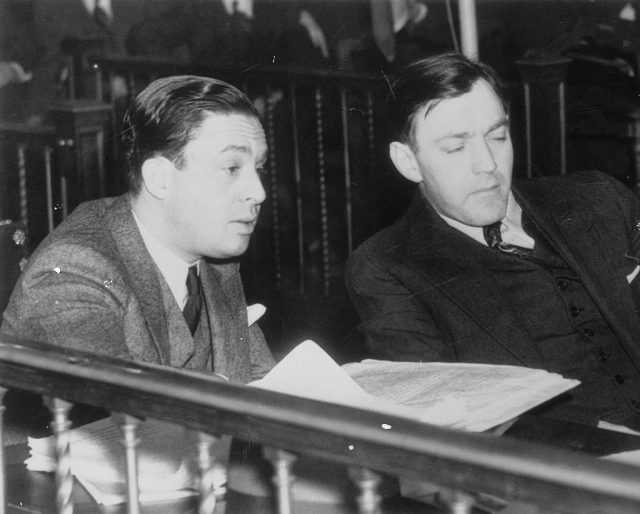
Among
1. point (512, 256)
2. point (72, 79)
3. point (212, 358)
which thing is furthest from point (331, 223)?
point (212, 358)

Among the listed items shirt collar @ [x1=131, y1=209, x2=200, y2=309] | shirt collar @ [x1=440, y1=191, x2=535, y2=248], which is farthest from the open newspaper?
shirt collar @ [x1=440, y1=191, x2=535, y2=248]

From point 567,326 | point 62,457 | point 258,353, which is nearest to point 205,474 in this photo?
point 62,457

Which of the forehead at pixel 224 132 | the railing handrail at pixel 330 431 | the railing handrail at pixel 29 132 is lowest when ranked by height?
the railing handrail at pixel 330 431

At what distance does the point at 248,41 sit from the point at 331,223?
122cm

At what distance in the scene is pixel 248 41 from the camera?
582 centimetres

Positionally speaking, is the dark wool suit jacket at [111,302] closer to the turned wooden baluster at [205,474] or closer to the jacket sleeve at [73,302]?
the jacket sleeve at [73,302]

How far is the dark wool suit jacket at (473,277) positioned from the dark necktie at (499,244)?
6cm

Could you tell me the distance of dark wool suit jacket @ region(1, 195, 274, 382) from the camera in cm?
201

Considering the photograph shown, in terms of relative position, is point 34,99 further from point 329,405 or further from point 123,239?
point 329,405

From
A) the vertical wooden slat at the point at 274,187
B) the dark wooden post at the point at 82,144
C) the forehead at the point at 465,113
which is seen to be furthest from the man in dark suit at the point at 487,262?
the vertical wooden slat at the point at 274,187

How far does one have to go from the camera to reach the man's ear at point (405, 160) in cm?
277

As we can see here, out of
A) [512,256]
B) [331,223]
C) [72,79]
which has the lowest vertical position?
[331,223]

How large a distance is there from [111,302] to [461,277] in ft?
3.20

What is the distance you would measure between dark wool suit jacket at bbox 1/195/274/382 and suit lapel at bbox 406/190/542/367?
559 millimetres
